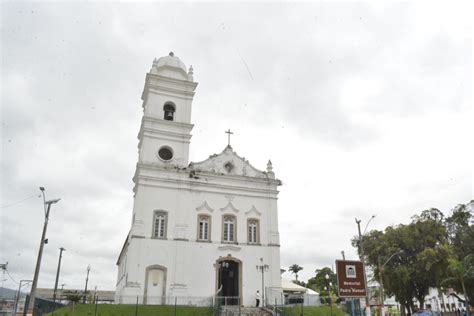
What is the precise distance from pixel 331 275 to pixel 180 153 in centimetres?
5234

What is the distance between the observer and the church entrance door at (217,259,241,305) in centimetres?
2711

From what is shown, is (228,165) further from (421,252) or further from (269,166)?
(421,252)

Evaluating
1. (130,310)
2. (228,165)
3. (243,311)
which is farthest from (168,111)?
(243,311)

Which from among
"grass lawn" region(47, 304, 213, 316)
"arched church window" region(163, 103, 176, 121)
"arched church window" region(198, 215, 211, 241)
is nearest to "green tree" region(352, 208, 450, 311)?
"arched church window" region(198, 215, 211, 241)

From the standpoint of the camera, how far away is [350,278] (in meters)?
14.9

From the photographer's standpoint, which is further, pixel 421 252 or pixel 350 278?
pixel 421 252

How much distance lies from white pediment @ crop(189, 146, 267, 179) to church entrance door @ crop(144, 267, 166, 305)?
7651 millimetres

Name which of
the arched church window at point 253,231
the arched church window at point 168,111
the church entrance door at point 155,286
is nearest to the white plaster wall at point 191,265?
the church entrance door at point 155,286

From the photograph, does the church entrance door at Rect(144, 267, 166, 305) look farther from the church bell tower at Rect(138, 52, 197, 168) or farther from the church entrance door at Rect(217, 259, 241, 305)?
the church bell tower at Rect(138, 52, 197, 168)

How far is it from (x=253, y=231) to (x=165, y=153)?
8.57 metres

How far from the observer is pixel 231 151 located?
30.6m

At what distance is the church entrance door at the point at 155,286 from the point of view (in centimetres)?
2459

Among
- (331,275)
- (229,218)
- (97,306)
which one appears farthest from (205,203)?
(331,275)

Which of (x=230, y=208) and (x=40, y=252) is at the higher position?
(x=230, y=208)
